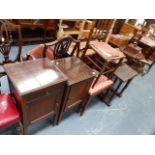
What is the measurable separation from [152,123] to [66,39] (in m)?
1.71

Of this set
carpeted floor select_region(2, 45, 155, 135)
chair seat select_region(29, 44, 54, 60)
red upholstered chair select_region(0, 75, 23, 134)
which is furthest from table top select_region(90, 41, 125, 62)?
red upholstered chair select_region(0, 75, 23, 134)

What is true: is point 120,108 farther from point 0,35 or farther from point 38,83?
point 0,35

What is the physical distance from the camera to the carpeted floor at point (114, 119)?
5.78 ft

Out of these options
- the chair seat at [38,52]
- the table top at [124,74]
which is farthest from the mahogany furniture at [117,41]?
the chair seat at [38,52]

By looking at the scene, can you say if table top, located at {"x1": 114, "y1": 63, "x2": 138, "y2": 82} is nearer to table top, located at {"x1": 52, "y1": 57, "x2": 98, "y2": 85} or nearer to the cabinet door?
table top, located at {"x1": 52, "y1": 57, "x2": 98, "y2": 85}

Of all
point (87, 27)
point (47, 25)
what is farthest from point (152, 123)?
point (47, 25)

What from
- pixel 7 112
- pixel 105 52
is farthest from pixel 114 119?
pixel 7 112

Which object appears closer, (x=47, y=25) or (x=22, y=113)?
(x=22, y=113)

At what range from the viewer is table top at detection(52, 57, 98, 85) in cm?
138

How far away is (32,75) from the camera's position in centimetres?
120

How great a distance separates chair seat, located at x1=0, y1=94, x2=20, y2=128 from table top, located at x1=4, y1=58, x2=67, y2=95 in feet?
0.97

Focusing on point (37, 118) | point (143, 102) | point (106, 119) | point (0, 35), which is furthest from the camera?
point (143, 102)

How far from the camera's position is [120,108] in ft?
7.39

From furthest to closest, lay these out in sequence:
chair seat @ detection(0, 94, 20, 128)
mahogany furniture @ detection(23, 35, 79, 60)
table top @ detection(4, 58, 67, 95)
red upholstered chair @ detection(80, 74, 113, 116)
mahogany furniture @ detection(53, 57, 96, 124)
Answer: red upholstered chair @ detection(80, 74, 113, 116) → mahogany furniture @ detection(23, 35, 79, 60) → mahogany furniture @ detection(53, 57, 96, 124) → chair seat @ detection(0, 94, 20, 128) → table top @ detection(4, 58, 67, 95)
